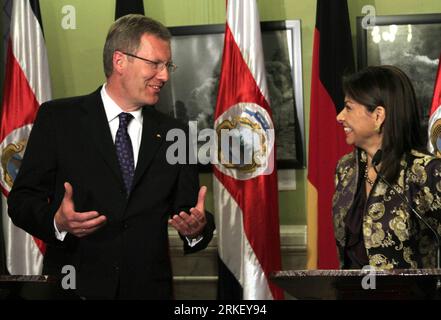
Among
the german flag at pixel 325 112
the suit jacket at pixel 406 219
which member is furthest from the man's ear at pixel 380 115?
the german flag at pixel 325 112

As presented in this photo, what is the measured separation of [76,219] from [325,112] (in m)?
2.33

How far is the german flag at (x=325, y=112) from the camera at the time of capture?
4340mm

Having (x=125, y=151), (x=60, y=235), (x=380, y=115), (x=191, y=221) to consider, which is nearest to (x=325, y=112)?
(x=380, y=115)

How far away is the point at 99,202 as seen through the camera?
275 centimetres

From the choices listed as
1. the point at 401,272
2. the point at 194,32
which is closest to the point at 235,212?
the point at 194,32

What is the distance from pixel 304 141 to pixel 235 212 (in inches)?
27.4

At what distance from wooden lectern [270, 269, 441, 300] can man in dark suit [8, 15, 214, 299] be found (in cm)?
77

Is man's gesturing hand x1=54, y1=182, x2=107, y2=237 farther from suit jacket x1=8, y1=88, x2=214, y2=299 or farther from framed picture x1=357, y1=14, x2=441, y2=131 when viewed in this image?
framed picture x1=357, y1=14, x2=441, y2=131

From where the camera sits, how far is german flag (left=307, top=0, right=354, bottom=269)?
4340 mm

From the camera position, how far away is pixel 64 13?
4.89 m

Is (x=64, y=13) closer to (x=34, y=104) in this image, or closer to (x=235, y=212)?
(x=34, y=104)

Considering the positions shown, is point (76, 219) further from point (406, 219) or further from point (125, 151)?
point (406, 219)

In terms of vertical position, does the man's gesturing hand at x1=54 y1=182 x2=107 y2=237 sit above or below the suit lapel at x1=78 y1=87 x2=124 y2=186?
below

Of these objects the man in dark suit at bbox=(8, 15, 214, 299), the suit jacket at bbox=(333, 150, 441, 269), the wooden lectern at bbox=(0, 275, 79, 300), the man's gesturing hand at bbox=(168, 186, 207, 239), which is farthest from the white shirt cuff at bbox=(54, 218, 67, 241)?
the suit jacket at bbox=(333, 150, 441, 269)
